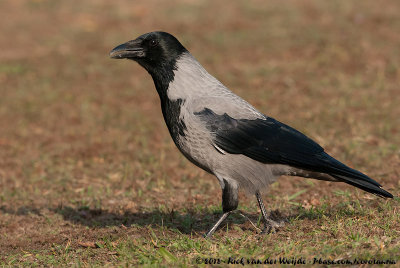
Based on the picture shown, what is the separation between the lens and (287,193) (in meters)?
7.41

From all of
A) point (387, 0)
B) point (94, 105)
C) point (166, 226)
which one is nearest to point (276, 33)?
point (387, 0)

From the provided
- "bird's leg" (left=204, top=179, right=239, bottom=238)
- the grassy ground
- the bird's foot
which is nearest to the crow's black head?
"bird's leg" (left=204, top=179, right=239, bottom=238)

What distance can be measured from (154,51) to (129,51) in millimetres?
259

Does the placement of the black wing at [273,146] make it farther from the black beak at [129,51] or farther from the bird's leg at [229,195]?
the black beak at [129,51]

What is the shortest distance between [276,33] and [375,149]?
6805 mm

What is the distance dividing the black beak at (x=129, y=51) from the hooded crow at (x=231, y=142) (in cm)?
29

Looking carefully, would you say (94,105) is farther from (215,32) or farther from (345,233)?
(345,233)

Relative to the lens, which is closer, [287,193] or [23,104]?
[287,193]

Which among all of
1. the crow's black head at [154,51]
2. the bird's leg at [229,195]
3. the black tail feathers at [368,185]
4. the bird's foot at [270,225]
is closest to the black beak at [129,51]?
the crow's black head at [154,51]

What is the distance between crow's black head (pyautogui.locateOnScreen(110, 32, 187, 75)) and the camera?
230 inches

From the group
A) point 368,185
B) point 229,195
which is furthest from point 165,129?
point 368,185

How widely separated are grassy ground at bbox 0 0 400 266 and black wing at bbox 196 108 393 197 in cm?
46

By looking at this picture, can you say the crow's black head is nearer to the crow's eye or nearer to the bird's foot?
the crow's eye

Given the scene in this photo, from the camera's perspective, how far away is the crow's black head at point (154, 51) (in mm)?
5848
